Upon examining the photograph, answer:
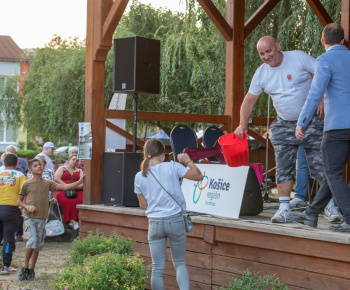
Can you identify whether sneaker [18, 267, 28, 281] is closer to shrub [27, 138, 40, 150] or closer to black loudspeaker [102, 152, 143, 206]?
black loudspeaker [102, 152, 143, 206]

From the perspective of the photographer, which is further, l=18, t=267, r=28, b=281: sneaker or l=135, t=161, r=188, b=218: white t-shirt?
l=18, t=267, r=28, b=281: sneaker

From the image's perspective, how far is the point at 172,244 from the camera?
469cm

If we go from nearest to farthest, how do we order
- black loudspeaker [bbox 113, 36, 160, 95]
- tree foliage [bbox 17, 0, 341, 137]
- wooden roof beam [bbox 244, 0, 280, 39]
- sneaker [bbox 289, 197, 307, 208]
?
sneaker [bbox 289, 197, 307, 208], black loudspeaker [bbox 113, 36, 160, 95], wooden roof beam [bbox 244, 0, 280, 39], tree foliage [bbox 17, 0, 341, 137]

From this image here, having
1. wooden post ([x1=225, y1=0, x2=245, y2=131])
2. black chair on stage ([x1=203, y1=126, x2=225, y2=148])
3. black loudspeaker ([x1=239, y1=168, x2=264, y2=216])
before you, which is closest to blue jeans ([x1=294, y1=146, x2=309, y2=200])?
black loudspeaker ([x1=239, y1=168, x2=264, y2=216])

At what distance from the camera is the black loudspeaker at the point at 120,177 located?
6.91m

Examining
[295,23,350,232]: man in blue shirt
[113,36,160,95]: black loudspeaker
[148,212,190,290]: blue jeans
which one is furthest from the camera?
[113,36,160,95]: black loudspeaker

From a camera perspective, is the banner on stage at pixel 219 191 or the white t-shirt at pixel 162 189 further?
the banner on stage at pixel 219 191

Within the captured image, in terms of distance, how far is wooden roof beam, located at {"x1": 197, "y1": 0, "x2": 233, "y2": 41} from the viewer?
27.0ft

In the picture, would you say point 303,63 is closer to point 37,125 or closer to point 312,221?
point 312,221

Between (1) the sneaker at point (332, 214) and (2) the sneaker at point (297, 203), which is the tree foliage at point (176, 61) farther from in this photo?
(1) the sneaker at point (332, 214)

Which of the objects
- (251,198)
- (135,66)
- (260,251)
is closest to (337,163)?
(260,251)

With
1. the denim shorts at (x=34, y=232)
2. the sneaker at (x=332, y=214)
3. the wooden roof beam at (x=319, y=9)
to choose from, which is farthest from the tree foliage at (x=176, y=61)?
the sneaker at (x=332, y=214)

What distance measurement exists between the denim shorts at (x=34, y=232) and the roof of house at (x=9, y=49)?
43214 millimetres

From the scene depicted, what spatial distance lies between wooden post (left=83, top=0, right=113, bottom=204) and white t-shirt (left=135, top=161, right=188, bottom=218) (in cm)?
264
